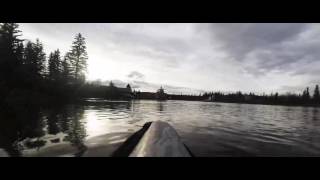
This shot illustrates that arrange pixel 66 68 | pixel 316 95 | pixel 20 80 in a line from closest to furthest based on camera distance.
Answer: pixel 20 80
pixel 66 68
pixel 316 95

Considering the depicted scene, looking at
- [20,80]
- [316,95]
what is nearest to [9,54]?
[20,80]

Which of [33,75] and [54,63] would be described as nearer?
[33,75]

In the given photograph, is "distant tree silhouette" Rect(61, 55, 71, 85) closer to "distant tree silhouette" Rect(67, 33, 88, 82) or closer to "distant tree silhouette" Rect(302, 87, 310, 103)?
"distant tree silhouette" Rect(67, 33, 88, 82)

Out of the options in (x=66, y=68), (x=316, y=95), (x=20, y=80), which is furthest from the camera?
(x=316, y=95)

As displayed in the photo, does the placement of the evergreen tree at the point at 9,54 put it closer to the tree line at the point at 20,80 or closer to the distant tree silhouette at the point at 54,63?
the tree line at the point at 20,80

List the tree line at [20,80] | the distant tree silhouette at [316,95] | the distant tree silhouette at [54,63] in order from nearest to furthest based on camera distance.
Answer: the tree line at [20,80]
the distant tree silhouette at [54,63]
the distant tree silhouette at [316,95]

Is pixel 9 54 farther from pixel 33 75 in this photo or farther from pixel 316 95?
pixel 316 95

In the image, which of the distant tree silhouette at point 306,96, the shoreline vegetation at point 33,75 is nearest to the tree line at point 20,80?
the shoreline vegetation at point 33,75
